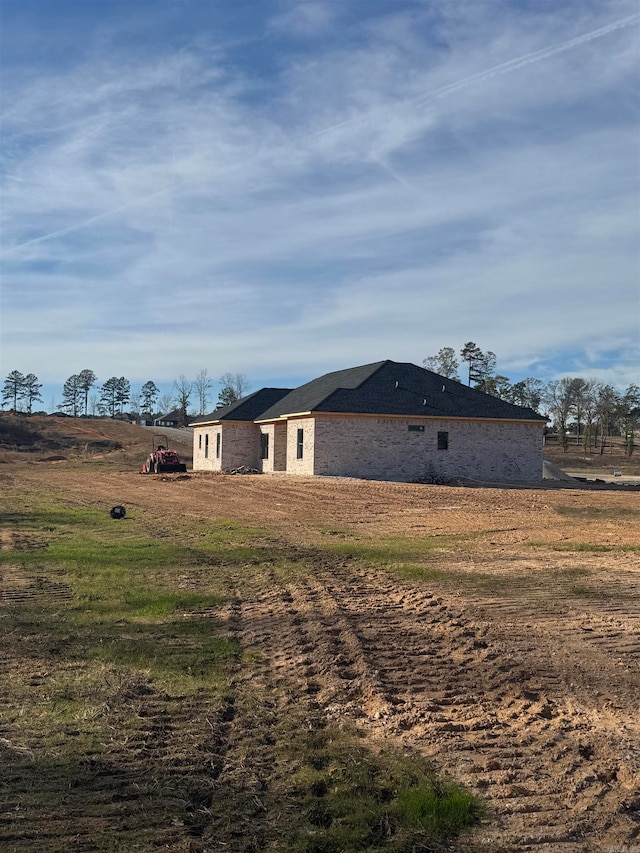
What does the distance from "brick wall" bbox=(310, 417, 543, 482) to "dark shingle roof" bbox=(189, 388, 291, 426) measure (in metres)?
9.80

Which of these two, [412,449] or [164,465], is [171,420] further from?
[412,449]

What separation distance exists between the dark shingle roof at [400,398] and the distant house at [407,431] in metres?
0.04

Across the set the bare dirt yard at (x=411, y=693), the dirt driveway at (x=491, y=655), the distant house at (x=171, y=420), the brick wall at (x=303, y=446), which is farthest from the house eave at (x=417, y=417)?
the distant house at (x=171, y=420)

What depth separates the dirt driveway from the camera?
425cm

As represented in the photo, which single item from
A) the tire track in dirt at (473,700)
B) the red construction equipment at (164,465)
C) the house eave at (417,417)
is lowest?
the tire track in dirt at (473,700)

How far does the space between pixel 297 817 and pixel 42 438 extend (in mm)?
70276

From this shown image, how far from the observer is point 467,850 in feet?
12.1

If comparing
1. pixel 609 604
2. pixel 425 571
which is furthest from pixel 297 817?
pixel 425 571

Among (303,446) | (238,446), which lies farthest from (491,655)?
(238,446)

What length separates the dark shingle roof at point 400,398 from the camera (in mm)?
30719

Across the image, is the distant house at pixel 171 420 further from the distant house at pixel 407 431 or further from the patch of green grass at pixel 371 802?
the patch of green grass at pixel 371 802

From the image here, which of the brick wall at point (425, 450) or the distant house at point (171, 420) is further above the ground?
the distant house at point (171, 420)

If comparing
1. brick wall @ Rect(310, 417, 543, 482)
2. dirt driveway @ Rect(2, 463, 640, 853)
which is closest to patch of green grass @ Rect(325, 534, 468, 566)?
dirt driveway @ Rect(2, 463, 640, 853)

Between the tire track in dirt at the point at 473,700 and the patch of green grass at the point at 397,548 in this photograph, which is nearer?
the tire track in dirt at the point at 473,700
